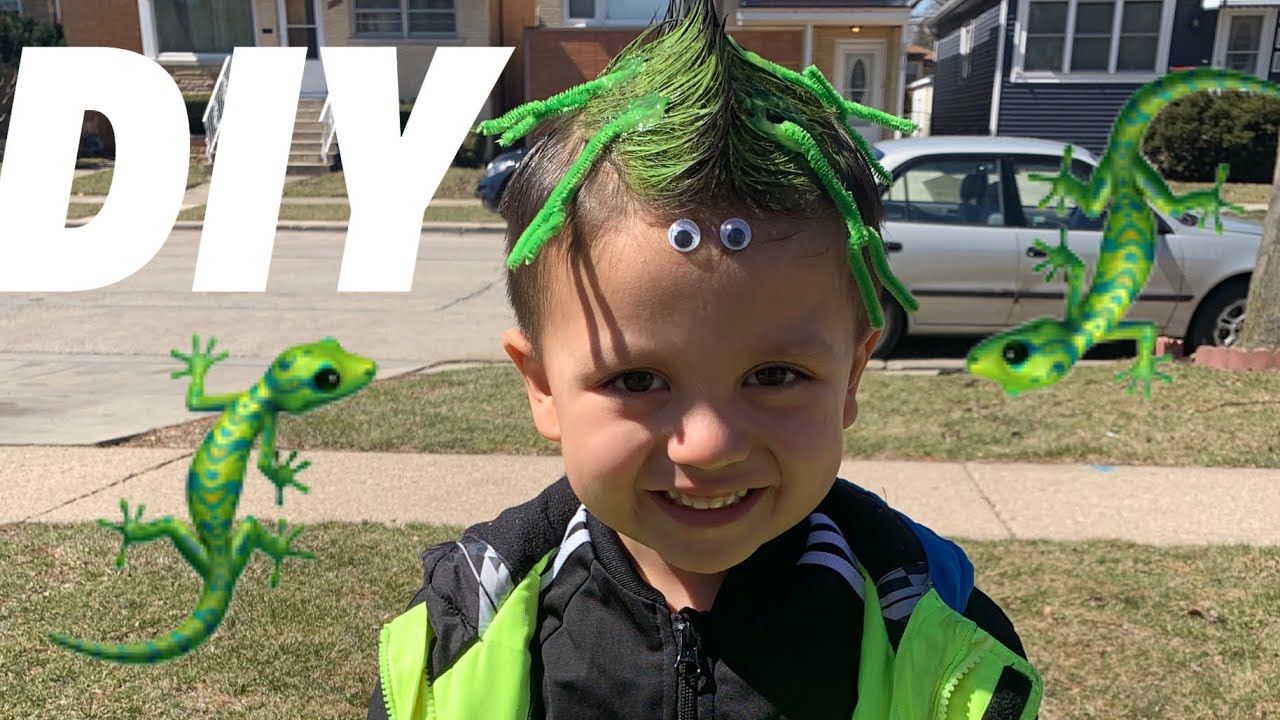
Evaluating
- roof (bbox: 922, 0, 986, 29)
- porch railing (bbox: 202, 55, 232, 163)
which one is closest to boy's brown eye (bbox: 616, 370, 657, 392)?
porch railing (bbox: 202, 55, 232, 163)

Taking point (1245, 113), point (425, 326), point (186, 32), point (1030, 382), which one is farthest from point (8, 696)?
point (186, 32)

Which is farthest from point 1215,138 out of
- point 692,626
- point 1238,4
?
point 692,626

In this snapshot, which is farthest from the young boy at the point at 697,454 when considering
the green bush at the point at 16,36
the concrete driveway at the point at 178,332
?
the green bush at the point at 16,36

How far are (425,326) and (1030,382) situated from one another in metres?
7.61

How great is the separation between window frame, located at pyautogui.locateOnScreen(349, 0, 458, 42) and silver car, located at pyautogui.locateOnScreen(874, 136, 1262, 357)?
20.1 metres

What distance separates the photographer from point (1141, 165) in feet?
7.18

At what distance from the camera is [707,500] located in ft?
4.52

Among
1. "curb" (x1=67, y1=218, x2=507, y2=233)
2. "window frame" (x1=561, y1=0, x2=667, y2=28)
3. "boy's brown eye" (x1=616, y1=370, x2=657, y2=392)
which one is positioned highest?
"window frame" (x1=561, y1=0, x2=667, y2=28)

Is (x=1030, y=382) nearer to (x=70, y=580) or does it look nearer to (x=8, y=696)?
(x=8, y=696)

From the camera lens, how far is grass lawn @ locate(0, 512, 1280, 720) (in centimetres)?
308

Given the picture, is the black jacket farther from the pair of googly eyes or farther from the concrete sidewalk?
the concrete sidewalk

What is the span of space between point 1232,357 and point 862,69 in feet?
60.9

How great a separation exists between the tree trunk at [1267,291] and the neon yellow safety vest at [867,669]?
5.66 m

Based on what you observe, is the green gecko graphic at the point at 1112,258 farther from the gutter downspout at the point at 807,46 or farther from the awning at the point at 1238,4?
the gutter downspout at the point at 807,46
